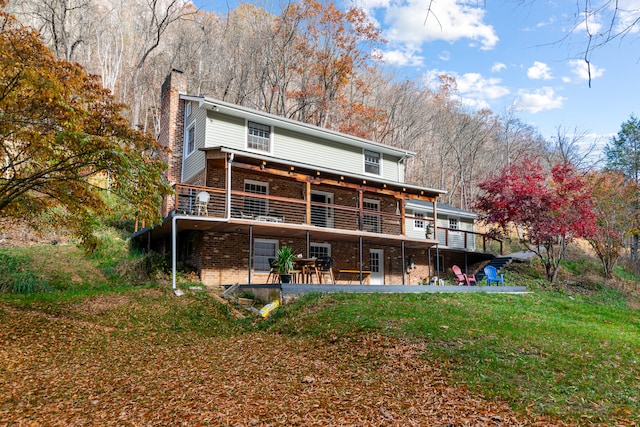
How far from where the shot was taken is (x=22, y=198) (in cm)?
957

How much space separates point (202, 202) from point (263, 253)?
355 centimetres

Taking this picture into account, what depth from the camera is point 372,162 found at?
2114 centimetres

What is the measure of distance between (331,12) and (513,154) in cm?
2335

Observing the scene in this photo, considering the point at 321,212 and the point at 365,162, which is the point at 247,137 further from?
the point at 365,162

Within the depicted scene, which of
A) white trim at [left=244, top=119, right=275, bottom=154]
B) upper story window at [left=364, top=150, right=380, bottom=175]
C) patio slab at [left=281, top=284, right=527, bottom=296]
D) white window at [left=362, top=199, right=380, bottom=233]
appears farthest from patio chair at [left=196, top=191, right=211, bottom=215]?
upper story window at [left=364, top=150, right=380, bottom=175]

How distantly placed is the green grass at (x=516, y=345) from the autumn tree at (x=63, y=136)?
4.65 metres

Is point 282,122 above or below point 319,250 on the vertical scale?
above

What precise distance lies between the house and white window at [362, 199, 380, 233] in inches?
2.2

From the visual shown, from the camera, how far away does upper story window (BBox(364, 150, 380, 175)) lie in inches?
823

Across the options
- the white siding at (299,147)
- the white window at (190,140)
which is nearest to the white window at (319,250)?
the white siding at (299,147)

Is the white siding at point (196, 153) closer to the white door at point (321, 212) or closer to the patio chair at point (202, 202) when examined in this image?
the patio chair at point (202, 202)

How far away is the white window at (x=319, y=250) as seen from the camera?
17.9 m

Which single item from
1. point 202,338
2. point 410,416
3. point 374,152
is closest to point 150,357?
point 202,338

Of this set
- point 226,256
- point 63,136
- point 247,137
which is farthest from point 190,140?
point 63,136
